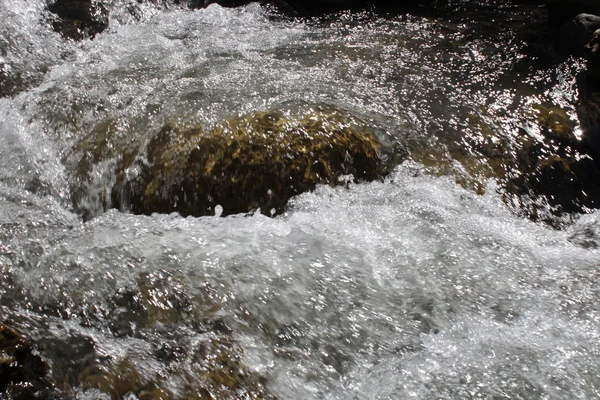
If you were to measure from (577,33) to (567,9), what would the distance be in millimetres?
620

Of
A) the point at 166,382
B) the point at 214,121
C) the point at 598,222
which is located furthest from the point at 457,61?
the point at 166,382

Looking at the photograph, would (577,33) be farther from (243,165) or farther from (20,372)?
(20,372)

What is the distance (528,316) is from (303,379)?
130 cm

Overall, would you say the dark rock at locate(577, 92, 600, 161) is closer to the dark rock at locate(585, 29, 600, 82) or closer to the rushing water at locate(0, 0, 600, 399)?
the rushing water at locate(0, 0, 600, 399)

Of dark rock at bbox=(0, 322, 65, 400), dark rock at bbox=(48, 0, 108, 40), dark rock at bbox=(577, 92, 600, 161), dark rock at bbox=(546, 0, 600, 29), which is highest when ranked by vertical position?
dark rock at bbox=(546, 0, 600, 29)

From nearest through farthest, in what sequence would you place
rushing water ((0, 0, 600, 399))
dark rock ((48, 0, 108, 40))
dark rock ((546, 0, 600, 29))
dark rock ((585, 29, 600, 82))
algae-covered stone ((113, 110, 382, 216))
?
rushing water ((0, 0, 600, 399)), algae-covered stone ((113, 110, 382, 216)), dark rock ((585, 29, 600, 82)), dark rock ((546, 0, 600, 29)), dark rock ((48, 0, 108, 40))

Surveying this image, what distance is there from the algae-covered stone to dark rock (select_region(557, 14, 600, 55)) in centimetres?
311

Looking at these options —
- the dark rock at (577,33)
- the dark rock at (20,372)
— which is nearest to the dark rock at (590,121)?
the dark rock at (577,33)

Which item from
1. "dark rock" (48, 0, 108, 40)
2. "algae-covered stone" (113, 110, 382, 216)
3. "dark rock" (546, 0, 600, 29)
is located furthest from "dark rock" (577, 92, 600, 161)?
"dark rock" (48, 0, 108, 40)

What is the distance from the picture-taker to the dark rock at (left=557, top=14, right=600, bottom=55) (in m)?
5.72

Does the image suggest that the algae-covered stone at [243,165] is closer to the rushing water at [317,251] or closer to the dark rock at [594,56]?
the rushing water at [317,251]

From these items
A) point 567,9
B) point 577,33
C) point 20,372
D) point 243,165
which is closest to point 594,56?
point 577,33

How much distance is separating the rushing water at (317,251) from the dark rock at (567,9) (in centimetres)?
106

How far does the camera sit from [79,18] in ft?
21.9
